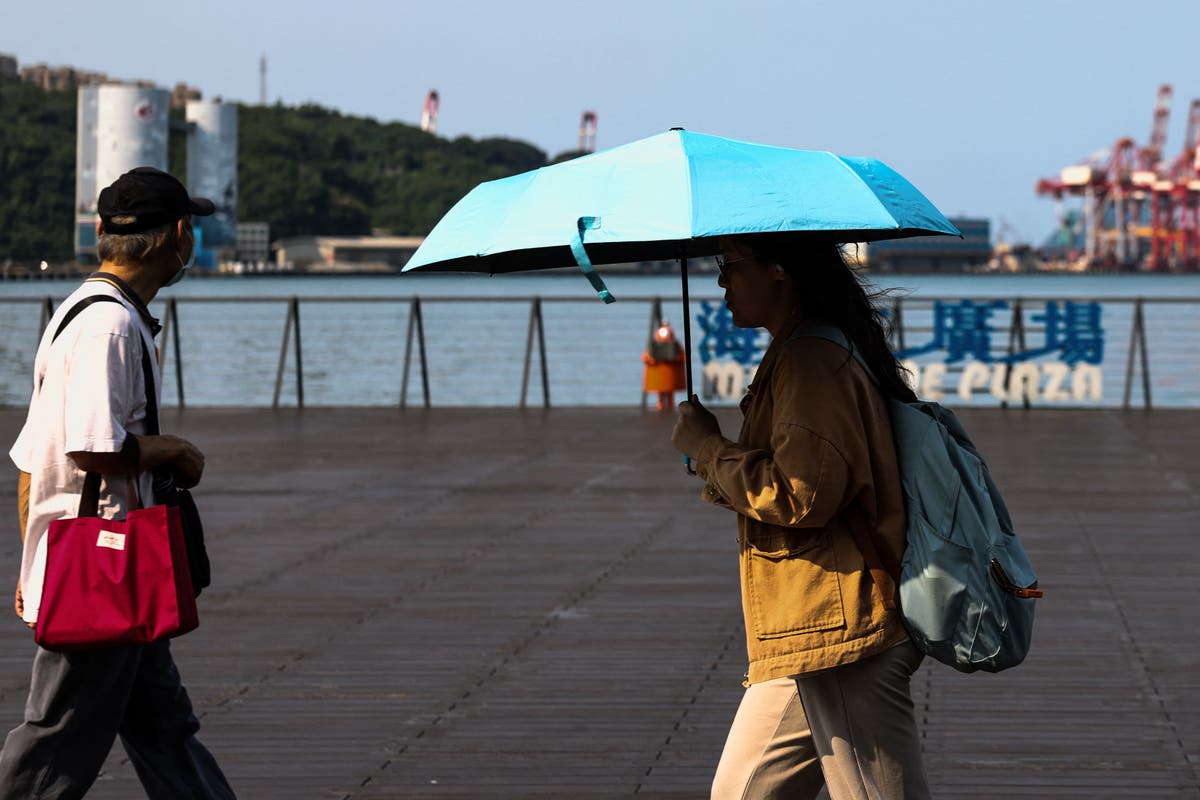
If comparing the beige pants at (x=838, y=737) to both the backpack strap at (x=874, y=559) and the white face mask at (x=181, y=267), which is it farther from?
the white face mask at (x=181, y=267)

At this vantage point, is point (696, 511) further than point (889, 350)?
Yes

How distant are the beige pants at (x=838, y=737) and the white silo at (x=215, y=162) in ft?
445

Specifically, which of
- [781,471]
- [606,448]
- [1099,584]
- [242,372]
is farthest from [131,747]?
[242,372]

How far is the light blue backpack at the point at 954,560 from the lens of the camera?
318cm

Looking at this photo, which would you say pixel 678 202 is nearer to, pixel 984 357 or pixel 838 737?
pixel 838 737

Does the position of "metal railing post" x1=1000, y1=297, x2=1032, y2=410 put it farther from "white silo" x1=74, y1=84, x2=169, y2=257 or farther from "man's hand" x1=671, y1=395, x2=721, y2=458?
"white silo" x1=74, y1=84, x2=169, y2=257

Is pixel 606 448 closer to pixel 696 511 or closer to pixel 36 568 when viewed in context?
pixel 696 511

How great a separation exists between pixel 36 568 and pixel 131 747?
0.47 meters

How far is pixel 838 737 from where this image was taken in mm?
3279

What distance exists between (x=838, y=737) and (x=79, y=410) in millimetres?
1548

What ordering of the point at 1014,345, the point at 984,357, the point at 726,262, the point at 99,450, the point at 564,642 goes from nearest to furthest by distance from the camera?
the point at 726,262 < the point at 99,450 < the point at 564,642 < the point at 984,357 < the point at 1014,345

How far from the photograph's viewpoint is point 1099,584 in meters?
7.57

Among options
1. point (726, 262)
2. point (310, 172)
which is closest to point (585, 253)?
point (726, 262)

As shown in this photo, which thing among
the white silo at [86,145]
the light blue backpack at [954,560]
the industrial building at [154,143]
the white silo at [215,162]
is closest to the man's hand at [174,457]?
the light blue backpack at [954,560]
